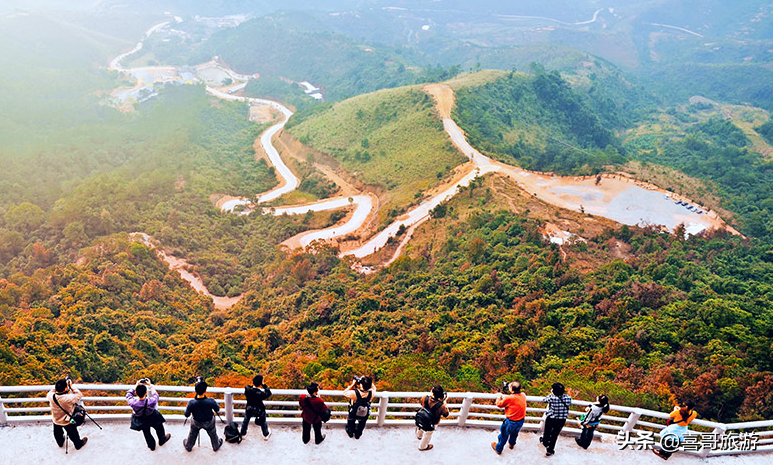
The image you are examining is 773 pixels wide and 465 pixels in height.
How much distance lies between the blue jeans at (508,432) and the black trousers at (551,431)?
3.10 feet

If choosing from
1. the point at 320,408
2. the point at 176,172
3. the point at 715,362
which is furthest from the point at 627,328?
the point at 176,172

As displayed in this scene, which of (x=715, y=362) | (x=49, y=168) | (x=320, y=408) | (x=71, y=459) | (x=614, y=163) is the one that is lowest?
(x=49, y=168)

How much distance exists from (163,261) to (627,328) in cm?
5467

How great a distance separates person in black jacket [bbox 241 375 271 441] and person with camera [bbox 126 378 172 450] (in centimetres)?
232

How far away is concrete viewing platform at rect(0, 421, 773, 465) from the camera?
12.7 meters

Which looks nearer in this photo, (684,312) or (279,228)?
(684,312)

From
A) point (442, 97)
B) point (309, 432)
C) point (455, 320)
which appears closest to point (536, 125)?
point (442, 97)

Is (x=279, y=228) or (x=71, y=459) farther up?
(x=71, y=459)

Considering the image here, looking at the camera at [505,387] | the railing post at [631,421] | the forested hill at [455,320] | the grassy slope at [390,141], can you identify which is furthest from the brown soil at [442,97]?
the railing post at [631,421]

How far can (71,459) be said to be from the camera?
12.5m

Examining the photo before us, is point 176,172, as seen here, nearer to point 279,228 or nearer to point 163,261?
point 279,228

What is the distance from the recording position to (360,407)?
12.6 metres

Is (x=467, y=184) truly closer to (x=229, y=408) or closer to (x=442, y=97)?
(x=442, y=97)

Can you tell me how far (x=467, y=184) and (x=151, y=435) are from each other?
69.1 meters
